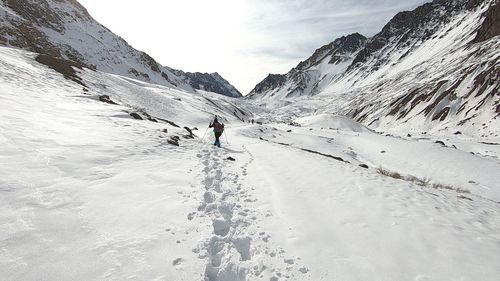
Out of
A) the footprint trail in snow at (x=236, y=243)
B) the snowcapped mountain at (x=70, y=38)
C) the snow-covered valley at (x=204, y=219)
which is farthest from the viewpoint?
the snowcapped mountain at (x=70, y=38)

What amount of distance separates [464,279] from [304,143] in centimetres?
3205

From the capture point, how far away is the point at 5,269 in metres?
4.73

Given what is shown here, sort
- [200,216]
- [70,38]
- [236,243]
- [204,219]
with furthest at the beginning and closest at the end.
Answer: [70,38]
[200,216]
[204,219]
[236,243]

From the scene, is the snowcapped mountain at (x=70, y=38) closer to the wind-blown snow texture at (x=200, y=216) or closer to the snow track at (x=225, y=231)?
the wind-blown snow texture at (x=200, y=216)

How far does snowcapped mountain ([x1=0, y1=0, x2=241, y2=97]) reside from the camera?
86.9 meters

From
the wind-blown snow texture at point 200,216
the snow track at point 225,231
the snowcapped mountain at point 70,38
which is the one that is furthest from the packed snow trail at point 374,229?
the snowcapped mountain at point 70,38

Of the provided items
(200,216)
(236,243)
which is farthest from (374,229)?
(200,216)

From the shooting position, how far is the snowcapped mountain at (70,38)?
8694cm

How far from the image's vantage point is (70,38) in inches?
4382

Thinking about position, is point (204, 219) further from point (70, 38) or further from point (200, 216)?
point (70, 38)

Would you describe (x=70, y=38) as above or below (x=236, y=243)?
above

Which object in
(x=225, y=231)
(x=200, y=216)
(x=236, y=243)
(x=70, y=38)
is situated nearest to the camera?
(x=236, y=243)

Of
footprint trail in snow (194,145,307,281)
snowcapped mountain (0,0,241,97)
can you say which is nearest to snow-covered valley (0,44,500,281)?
footprint trail in snow (194,145,307,281)

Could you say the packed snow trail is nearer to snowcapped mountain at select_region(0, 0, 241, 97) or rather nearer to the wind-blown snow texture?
the wind-blown snow texture
